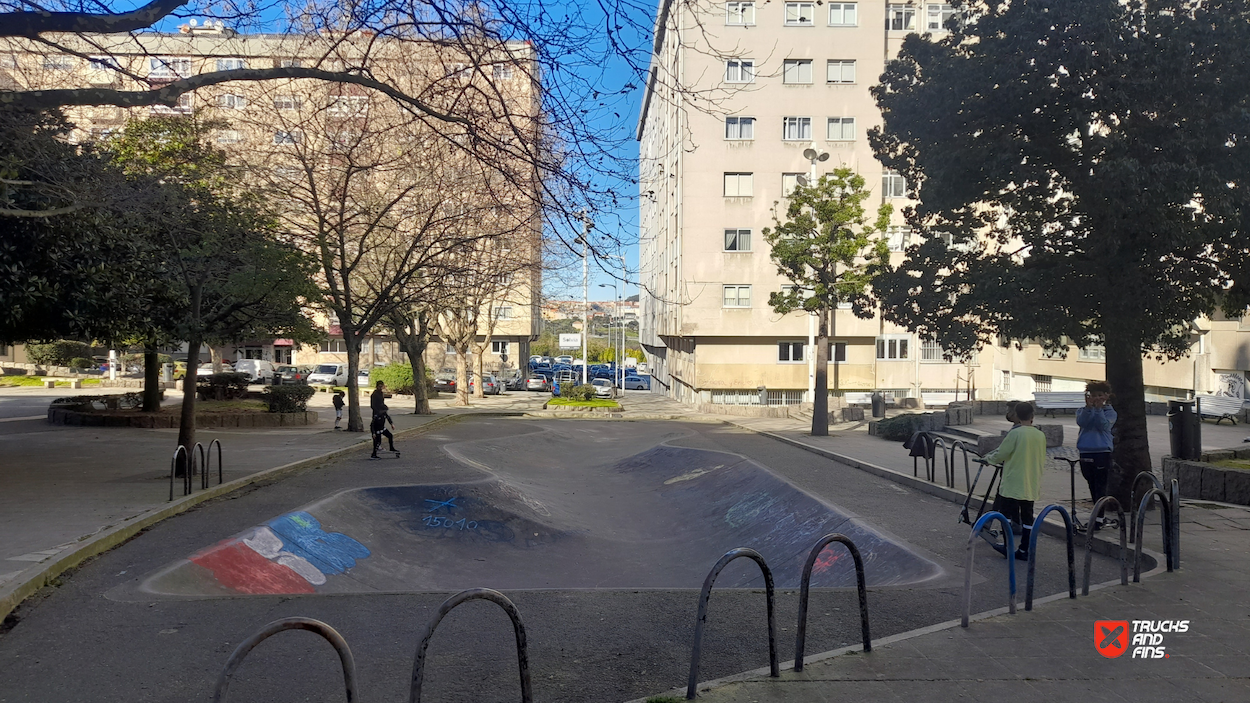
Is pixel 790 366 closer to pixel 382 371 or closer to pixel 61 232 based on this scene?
pixel 382 371

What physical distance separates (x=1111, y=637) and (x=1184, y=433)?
8.67m

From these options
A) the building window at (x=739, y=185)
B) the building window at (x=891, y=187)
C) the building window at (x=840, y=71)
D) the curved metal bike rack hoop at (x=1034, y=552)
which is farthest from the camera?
the building window at (x=891, y=187)

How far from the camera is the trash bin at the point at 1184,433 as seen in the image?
1241 cm

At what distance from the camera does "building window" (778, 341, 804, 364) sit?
44.7 metres

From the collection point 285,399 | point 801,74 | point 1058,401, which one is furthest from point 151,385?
point 801,74

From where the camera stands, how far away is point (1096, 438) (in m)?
9.39

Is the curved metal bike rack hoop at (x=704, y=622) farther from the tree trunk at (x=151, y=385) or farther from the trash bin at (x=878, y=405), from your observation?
the trash bin at (x=878, y=405)

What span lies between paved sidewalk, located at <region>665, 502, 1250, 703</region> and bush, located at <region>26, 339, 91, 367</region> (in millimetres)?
52913

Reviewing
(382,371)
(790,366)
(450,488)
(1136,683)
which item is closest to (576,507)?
(450,488)

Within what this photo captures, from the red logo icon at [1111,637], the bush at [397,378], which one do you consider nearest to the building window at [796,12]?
the bush at [397,378]

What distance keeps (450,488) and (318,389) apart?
127 ft

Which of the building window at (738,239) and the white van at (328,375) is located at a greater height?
the building window at (738,239)

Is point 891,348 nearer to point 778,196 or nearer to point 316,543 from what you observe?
point 778,196

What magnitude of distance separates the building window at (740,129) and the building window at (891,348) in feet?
43.6
